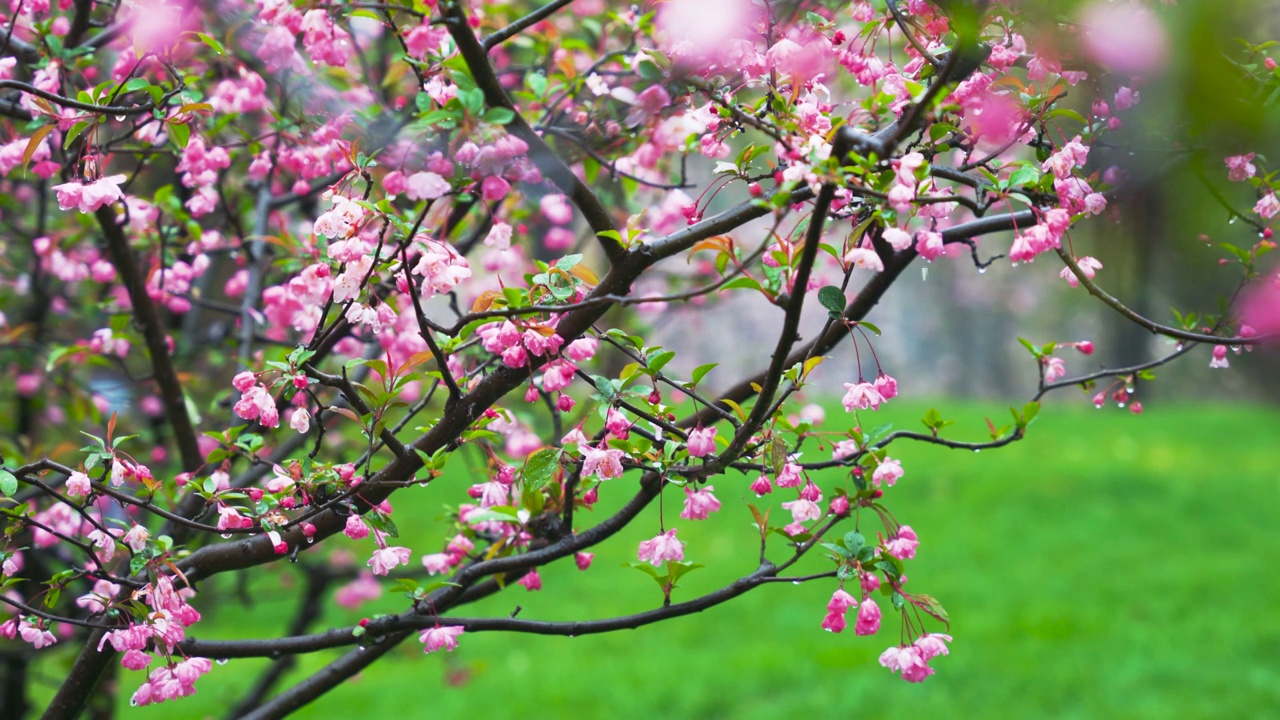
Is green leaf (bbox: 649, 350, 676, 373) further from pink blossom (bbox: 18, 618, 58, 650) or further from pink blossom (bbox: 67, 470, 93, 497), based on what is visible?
pink blossom (bbox: 18, 618, 58, 650)

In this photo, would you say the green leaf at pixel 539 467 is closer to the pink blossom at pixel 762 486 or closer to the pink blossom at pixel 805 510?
the pink blossom at pixel 762 486

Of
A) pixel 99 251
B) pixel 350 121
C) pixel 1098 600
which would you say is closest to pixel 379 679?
pixel 99 251

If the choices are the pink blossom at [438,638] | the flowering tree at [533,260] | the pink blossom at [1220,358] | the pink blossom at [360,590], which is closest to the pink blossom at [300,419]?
the flowering tree at [533,260]

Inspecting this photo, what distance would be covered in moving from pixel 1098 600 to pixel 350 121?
510cm

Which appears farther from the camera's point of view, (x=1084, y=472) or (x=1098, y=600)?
Answer: (x=1084, y=472)

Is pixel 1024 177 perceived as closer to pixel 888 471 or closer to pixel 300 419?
pixel 888 471

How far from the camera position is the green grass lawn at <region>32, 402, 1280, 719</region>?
4531 millimetres

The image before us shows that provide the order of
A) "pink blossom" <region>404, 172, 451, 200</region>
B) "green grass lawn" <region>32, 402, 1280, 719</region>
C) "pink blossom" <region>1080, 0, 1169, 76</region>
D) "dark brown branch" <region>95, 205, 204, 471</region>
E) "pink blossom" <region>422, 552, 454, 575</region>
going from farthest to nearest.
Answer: "green grass lawn" <region>32, 402, 1280, 719</region>, "dark brown branch" <region>95, 205, 204, 471</region>, "pink blossom" <region>422, 552, 454, 575</region>, "pink blossom" <region>404, 172, 451, 200</region>, "pink blossom" <region>1080, 0, 1169, 76</region>

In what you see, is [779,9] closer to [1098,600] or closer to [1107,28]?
[1107,28]

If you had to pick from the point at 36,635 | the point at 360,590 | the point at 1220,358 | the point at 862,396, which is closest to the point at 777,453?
the point at 862,396

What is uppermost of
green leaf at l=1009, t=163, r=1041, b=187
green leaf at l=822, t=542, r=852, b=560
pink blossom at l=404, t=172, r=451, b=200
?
green leaf at l=1009, t=163, r=1041, b=187

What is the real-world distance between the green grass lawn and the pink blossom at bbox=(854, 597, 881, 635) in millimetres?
2617

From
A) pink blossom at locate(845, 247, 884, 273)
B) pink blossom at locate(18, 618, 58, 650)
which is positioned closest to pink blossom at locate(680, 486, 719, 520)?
pink blossom at locate(845, 247, 884, 273)

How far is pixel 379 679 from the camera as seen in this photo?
5711 millimetres
